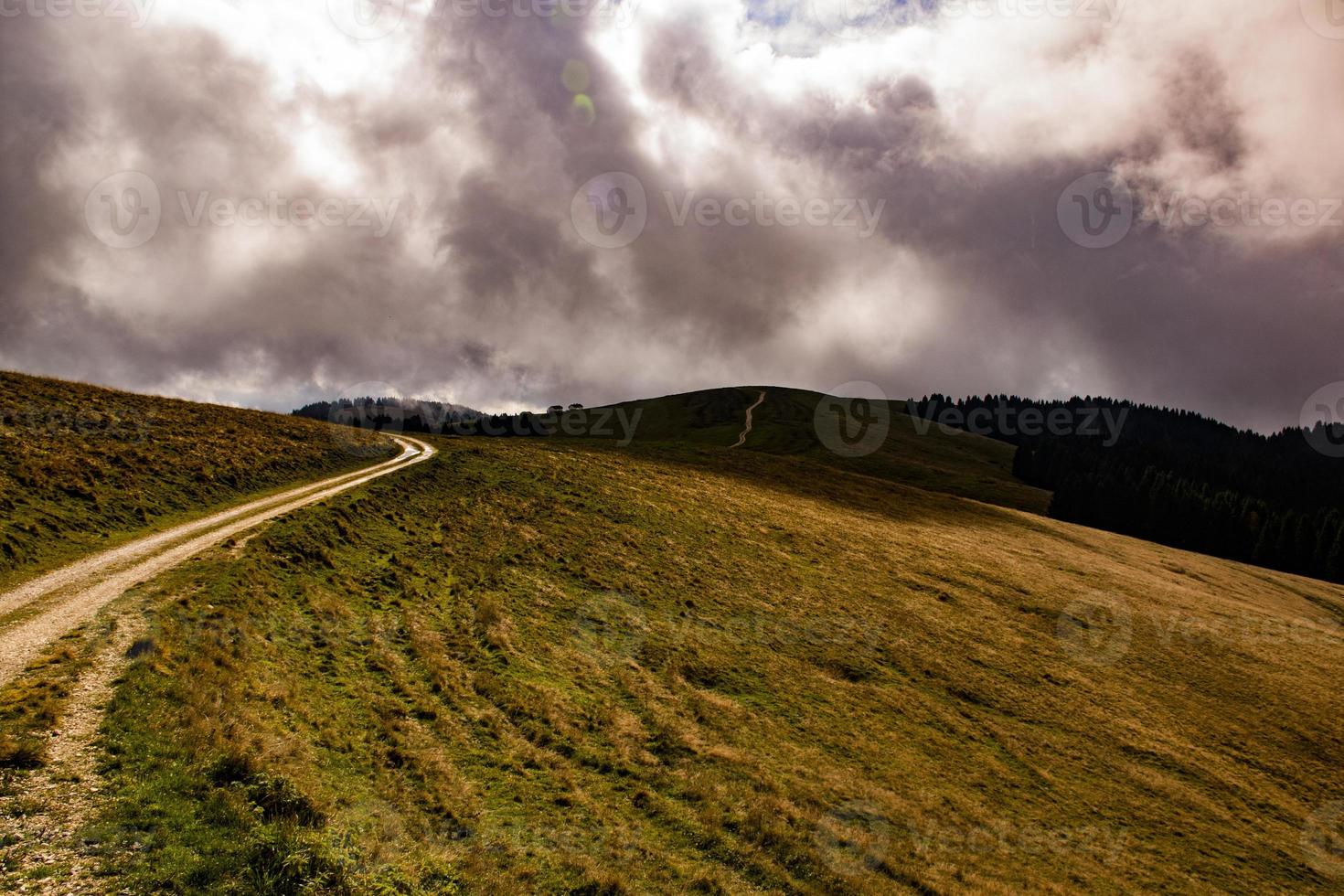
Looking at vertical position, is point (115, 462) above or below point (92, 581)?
above

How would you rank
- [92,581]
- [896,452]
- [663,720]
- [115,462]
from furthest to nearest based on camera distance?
1. [896,452]
2. [115,462]
3. [663,720]
4. [92,581]

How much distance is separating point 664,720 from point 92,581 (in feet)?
61.6

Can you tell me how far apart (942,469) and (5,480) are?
139m

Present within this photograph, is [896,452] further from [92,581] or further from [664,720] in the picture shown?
[92,581]

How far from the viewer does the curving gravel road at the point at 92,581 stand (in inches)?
538

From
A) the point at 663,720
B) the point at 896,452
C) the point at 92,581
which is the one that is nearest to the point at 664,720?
the point at 663,720

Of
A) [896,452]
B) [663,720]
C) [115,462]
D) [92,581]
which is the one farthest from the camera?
[896,452]

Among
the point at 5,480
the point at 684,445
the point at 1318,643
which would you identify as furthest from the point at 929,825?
the point at 684,445

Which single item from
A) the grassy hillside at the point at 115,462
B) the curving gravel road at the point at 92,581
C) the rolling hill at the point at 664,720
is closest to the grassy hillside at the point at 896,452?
the rolling hill at the point at 664,720

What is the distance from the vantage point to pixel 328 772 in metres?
12.8

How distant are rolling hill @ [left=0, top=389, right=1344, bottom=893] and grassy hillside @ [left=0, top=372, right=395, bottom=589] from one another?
5.67 metres

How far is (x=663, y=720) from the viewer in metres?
19.5

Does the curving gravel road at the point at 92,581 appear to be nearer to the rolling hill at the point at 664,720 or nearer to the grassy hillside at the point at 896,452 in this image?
the rolling hill at the point at 664,720

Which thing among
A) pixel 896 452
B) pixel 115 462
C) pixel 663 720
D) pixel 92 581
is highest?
pixel 896 452
